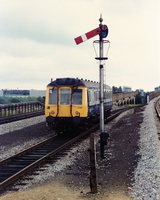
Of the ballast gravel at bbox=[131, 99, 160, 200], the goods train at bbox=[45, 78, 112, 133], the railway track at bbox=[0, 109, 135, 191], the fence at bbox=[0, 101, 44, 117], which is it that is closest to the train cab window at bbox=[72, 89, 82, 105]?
the goods train at bbox=[45, 78, 112, 133]

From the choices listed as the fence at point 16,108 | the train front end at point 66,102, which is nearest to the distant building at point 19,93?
the fence at point 16,108

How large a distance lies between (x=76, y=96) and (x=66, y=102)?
59 centimetres

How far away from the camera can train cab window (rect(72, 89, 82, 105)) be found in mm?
14461

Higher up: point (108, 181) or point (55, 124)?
point (55, 124)

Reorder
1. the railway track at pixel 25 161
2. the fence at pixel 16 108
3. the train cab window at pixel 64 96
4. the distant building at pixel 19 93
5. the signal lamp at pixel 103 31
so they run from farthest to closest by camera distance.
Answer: the distant building at pixel 19 93
the fence at pixel 16 108
the train cab window at pixel 64 96
the signal lamp at pixel 103 31
the railway track at pixel 25 161

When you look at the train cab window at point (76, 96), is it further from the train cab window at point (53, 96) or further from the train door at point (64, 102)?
the train cab window at point (53, 96)

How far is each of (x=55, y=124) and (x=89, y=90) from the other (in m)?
2.62

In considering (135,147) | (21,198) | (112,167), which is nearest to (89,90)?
(135,147)

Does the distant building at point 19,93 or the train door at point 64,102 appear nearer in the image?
the train door at point 64,102

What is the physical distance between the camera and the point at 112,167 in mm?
8797

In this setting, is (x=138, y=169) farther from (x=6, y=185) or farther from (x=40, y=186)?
(x=6, y=185)

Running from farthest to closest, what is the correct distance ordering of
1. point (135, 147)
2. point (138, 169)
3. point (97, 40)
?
point (135, 147) < point (97, 40) < point (138, 169)

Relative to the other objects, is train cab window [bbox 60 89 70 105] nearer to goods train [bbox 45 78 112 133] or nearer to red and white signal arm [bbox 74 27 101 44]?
goods train [bbox 45 78 112 133]

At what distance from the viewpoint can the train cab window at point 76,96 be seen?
47.4 ft
